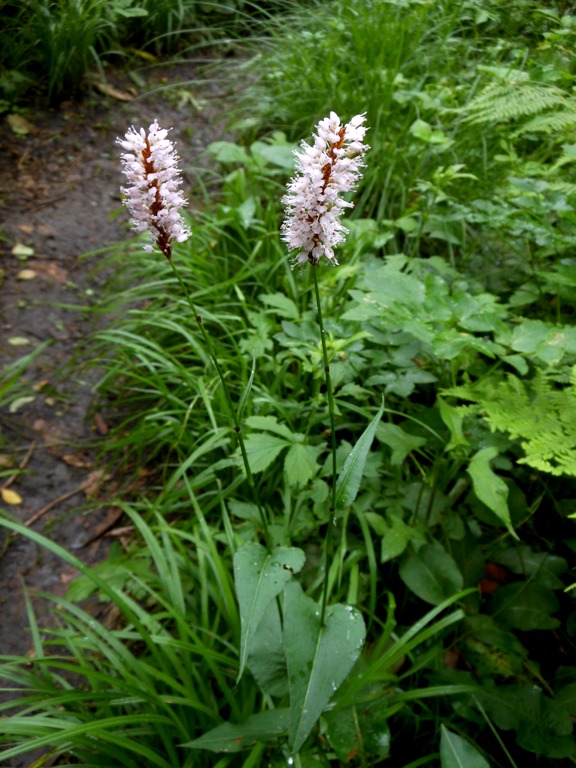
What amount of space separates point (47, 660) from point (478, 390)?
139cm

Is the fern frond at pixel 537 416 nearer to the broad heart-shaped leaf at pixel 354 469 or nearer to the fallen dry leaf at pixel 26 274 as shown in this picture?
the broad heart-shaped leaf at pixel 354 469

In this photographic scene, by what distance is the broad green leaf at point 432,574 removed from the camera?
168 cm

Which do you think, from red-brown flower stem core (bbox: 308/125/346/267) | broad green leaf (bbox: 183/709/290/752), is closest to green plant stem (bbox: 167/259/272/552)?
red-brown flower stem core (bbox: 308/125/346/267)

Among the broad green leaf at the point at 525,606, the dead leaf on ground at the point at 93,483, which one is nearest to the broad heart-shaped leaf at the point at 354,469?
the broad green leaf at the point at 525,606

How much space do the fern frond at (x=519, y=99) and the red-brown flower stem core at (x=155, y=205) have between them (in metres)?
1.47

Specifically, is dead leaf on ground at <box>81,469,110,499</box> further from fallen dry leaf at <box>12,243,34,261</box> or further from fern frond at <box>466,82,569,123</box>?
fern frond at <box>466,82,569,123</box>

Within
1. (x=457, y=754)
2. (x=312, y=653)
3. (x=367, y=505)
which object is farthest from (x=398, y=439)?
(x=457, y=754)

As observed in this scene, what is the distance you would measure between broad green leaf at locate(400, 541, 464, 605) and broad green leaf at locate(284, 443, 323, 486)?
411mm

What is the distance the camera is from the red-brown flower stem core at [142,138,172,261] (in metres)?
0.98

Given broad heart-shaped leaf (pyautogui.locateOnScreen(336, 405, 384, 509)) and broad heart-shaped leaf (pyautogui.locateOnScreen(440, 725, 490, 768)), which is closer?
broad heart-shaped leaf (pyautogui.locateOnScreen(336, 405, 384, 509))

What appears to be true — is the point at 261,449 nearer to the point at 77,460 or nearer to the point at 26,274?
the point at 77,460

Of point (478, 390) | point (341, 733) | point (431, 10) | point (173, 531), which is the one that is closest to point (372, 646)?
point (341, 733)

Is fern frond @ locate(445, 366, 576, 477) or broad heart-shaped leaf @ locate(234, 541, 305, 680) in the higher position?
fern frond @ locate(445, 366, 576, 477)

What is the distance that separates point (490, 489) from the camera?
1.47 metres
